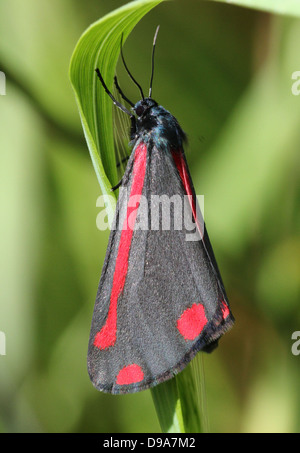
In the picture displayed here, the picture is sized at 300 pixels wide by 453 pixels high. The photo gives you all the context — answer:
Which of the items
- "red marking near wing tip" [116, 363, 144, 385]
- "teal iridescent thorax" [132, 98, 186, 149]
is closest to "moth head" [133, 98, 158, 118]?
"teal iridescent thorax" [132, 98, 186, 149]

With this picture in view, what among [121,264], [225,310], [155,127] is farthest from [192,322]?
[155,127]

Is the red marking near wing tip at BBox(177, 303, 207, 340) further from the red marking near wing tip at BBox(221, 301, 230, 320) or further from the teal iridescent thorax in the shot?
the teal iridescent thorax

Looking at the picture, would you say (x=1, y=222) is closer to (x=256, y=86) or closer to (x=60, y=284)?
(x=60, y=284)

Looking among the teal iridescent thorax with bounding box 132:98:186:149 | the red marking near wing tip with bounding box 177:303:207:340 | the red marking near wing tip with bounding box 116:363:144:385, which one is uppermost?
the teal iridescent thorax with bounding box 132:98:186:149

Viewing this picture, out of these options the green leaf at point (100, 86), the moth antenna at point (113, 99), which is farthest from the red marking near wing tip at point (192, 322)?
the moth antenna at point (113, 99)

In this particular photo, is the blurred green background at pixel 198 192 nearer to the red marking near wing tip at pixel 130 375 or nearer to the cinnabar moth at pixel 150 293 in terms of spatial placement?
the cinnabar moth at pixel 150 293
